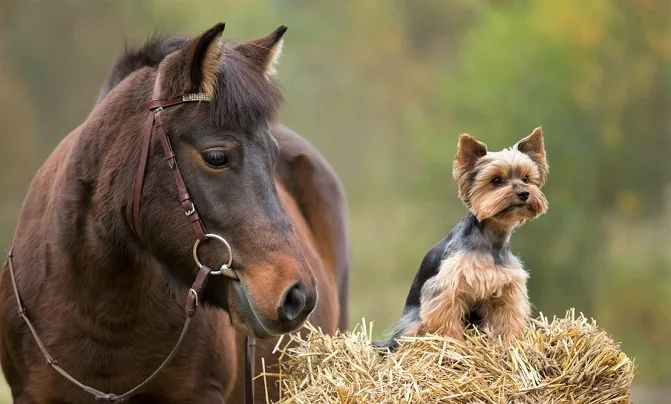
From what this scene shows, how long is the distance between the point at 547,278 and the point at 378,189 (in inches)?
347

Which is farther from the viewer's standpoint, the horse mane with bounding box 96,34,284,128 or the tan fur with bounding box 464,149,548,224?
the horse mane with bounding box 96,34,284,128

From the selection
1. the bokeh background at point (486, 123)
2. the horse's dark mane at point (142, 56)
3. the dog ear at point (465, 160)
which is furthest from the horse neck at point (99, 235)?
the bokeh background at point (486, 123)

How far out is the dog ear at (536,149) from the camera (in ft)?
11.0

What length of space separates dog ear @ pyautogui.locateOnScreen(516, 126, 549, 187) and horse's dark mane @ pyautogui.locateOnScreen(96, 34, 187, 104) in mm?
1569

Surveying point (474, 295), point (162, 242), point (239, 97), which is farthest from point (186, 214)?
point (474, 295)

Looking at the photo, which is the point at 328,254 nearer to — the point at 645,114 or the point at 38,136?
the point at 38,136

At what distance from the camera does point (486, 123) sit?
1370 cm

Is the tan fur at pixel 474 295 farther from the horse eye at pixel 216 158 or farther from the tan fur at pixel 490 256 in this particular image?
the horse eye at pixel 216 158

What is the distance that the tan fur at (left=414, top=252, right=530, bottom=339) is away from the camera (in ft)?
10.7

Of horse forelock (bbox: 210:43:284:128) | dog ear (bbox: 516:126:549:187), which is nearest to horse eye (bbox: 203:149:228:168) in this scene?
horse forelock (bbox: 210:43:284:128)

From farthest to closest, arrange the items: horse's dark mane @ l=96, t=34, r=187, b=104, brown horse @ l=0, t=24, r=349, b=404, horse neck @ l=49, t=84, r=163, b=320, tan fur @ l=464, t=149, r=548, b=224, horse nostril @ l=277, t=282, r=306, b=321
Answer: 1. horse's dark mane @ l=96, t=34, r=187, b=104
2. horse neck @ l=49, t=84, r=163, b=320
3. brown horse @ l=0, t=24, r=349, b=404
4. horse nostril @ l=277, t=282, r=306, b=321
5. tan fur @ l=464, t=149, r=548, b=224

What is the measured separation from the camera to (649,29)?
62.1 ft

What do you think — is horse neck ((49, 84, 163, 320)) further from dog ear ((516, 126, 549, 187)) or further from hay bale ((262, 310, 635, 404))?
dog ear ((516, 126, 549, 187))

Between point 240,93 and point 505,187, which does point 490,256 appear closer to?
point 505,187
